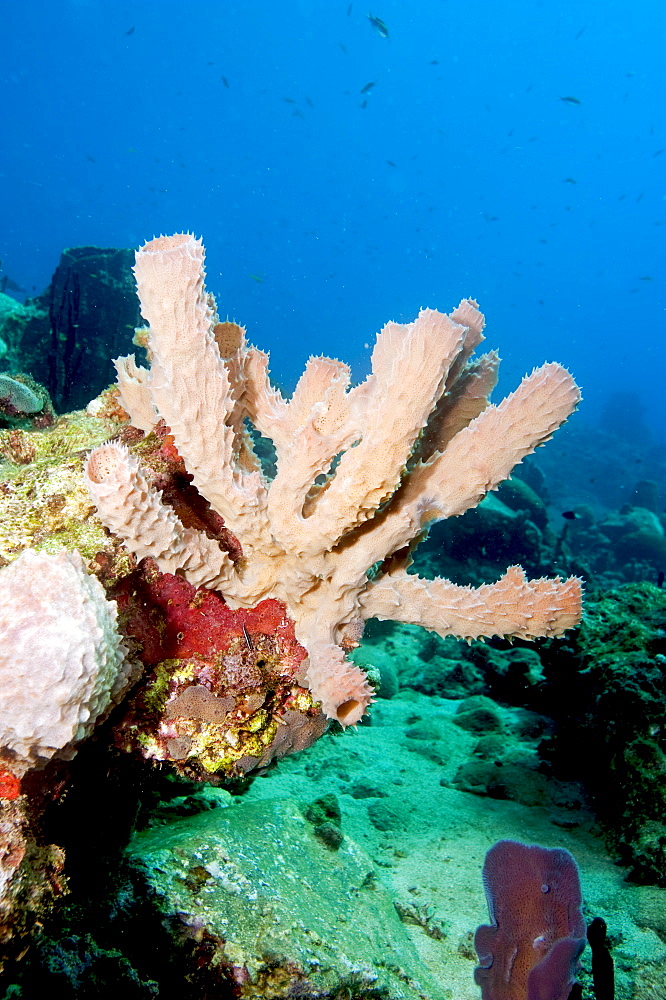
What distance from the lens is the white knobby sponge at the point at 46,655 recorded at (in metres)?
1.26

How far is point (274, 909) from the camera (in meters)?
2.18

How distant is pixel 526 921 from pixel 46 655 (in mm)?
2390

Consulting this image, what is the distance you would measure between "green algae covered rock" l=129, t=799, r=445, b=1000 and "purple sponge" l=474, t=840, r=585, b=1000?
0.56 meters

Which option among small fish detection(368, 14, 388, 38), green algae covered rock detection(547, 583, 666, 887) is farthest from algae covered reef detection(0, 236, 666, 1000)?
small fish detection(368, 14, 388, 38)

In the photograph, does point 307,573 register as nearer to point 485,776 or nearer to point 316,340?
point 485,776

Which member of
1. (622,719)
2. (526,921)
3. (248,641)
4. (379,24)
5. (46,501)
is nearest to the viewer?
(46,501)

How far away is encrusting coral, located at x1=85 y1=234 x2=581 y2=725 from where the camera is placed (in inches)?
64.4

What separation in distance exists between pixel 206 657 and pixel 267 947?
120 centimetres

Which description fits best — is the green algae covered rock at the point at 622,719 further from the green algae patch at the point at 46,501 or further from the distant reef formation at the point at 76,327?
the distant reef formation at the point at 76,327

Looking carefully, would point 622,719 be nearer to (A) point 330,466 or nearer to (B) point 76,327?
(A) point 330,466

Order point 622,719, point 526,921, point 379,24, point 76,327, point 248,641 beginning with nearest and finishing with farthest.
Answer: point 248,641 → point 526,921 → point 622,719 → point 76,327 → point 379,24

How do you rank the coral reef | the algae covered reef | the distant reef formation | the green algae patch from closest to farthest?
the algae covered reef
the green algae patch
the coral reef
the distant reef formation

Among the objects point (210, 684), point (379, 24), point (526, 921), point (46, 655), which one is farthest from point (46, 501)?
point (379, 24)

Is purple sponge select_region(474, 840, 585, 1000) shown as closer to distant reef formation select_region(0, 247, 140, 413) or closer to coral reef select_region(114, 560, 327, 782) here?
coral reef select_region(114, 560, 327, 782)
